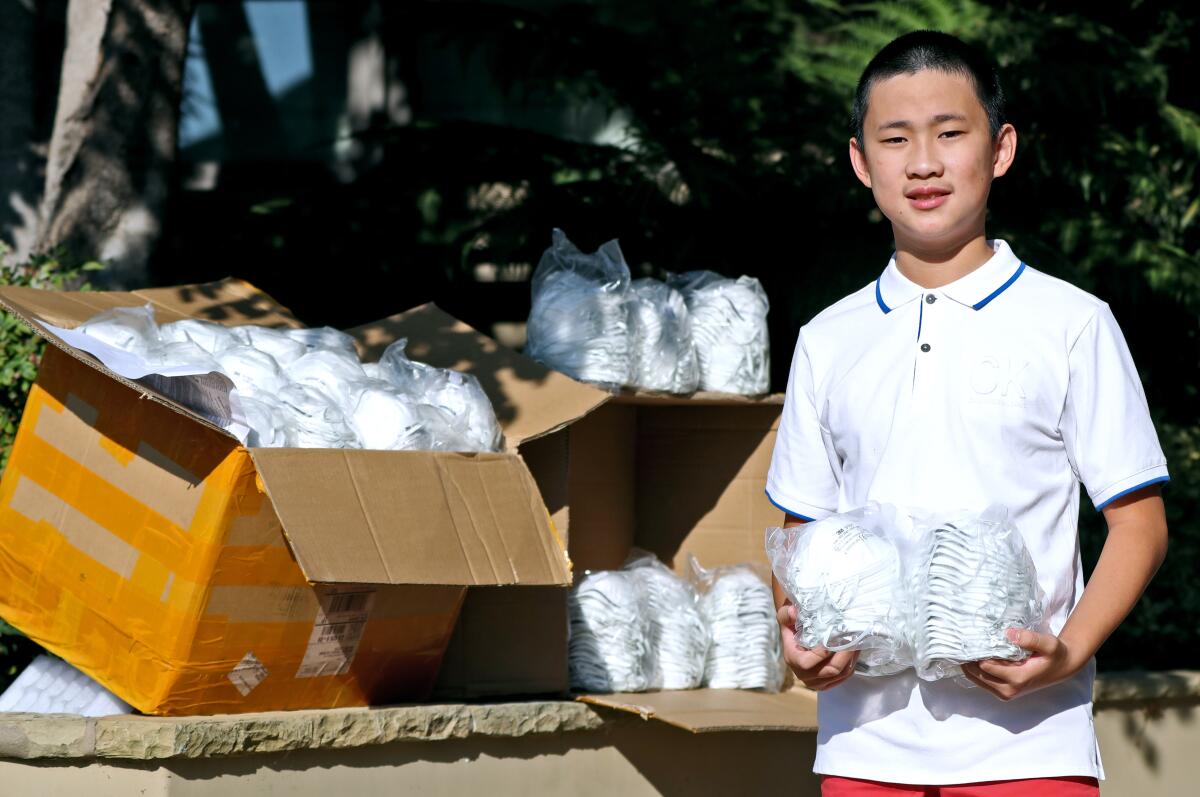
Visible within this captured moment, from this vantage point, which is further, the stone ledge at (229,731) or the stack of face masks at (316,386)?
the stack of face masks at (316,386)

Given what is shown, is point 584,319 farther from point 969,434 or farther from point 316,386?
point 969,434

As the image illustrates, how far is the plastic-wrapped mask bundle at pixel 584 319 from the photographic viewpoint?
4457 mm

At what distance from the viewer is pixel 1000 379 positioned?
94.3 inches

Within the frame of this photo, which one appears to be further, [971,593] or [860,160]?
[860,160]

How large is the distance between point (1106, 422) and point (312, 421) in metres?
1.86

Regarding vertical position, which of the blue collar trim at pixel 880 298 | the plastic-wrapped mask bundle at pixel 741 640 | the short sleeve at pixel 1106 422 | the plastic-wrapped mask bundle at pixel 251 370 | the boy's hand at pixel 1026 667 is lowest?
the plastic-wrapped mask bundle at pixel 741 640

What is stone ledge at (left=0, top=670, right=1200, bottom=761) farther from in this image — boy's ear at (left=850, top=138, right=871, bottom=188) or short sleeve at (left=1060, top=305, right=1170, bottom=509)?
short sleeve at (left=1060, top=305, right=1170, bottom=509)

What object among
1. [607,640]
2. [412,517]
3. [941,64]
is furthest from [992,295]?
[607,640]

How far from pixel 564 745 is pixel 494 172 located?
262 cm

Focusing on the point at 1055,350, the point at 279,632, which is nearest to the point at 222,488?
the point at 279,632

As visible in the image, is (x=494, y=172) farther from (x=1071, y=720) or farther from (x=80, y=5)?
(x=1071, y=720)

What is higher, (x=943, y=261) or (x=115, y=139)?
(x=943, y=261)

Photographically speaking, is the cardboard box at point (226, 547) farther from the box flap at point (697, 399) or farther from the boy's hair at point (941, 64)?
the boy's hair at point (941, 64)

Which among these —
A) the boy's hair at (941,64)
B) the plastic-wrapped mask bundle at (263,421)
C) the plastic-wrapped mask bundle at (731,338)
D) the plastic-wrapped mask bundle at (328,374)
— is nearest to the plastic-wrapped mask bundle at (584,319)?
the plastic-wrapped mask bundle at (731,338)
